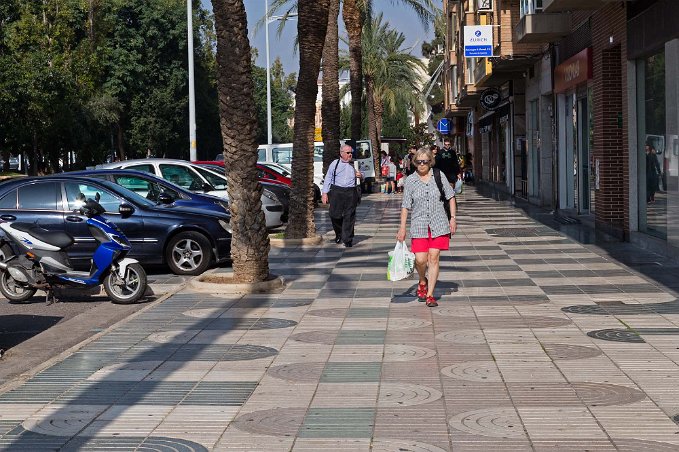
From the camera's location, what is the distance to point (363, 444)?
241 inches

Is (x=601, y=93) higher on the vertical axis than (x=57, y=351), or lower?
higher

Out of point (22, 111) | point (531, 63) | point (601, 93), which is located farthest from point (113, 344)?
point (22, 111)

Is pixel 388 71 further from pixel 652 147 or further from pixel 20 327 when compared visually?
pixel 20 327

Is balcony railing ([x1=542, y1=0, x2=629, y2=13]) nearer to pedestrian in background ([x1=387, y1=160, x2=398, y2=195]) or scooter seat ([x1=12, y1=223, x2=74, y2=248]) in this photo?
scooter seat ([x1=12, y1=223, x2=74, y2=248])

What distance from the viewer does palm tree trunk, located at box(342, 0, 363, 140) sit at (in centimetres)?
3719

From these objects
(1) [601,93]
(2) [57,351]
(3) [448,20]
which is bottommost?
(2) [57,351]

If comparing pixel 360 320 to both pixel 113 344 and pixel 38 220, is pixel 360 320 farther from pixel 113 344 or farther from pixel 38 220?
pixel 38 220

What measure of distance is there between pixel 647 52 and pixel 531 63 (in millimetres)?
15634

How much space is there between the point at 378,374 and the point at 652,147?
34.9ft

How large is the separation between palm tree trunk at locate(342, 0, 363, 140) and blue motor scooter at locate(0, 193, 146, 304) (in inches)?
957

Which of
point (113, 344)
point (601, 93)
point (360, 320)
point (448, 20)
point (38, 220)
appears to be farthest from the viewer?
point (448, 20)

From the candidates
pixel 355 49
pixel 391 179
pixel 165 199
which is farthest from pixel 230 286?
pixel 391 179

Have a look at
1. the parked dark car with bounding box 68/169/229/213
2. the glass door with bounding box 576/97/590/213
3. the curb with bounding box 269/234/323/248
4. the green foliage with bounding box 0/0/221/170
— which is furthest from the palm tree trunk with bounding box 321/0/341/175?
the green foliage with bounding box 0/0/221/170

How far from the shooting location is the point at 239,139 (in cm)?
1377
